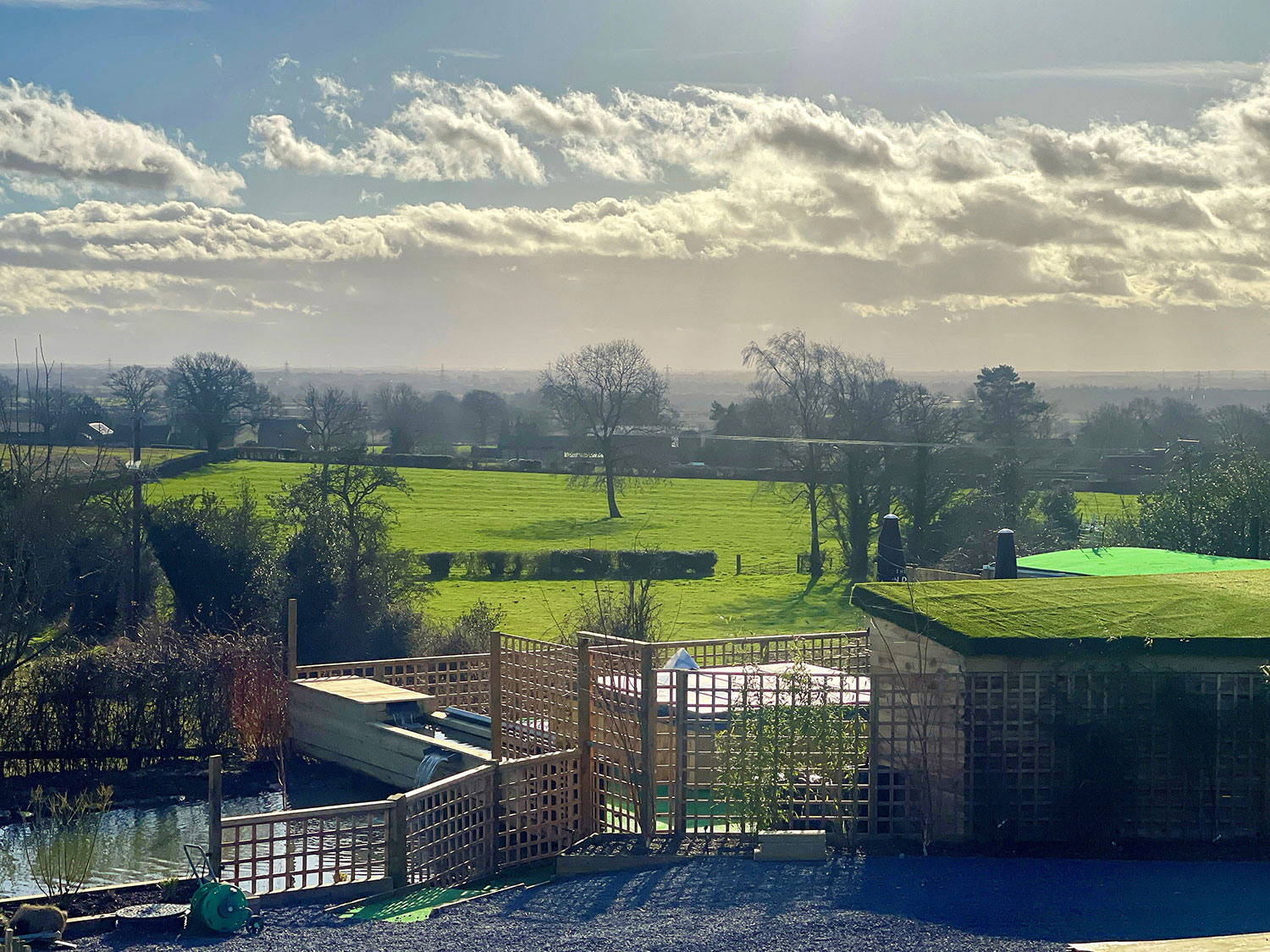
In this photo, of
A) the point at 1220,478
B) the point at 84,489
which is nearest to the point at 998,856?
the point at 84,489

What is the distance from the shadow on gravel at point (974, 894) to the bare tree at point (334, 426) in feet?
79.0

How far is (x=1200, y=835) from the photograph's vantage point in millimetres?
8766

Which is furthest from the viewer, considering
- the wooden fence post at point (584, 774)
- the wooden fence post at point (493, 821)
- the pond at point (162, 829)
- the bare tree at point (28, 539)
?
the bare tree at point (28, 539)

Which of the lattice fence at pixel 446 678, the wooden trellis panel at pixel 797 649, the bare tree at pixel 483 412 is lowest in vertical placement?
the lattice fence at pixel 446 678

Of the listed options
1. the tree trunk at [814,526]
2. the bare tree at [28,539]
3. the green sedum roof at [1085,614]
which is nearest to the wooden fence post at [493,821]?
the green sedum roof at [1085,614]

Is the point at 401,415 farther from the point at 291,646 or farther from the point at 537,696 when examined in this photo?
the point at 537,696

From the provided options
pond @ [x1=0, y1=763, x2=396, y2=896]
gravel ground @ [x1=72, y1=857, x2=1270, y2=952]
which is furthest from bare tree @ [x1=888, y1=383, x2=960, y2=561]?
gravel ground @ [x1=72, y1=857, x2=1270, y2=952]

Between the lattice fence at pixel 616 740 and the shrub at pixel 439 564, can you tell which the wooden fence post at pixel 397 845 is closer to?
the lattice fence at pixel 616 740

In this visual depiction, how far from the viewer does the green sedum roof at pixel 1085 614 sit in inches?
346

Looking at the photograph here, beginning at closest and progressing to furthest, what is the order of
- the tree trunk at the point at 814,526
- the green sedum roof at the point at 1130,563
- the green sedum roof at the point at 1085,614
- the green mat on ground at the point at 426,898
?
the green mat on ground at the point at 426,898 < the green sedum roof at the point at 1085,614 < the green sedum roof at the point at 1130,563 < the tree trunk at the point at 814,526

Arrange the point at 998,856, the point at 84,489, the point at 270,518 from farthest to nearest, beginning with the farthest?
the point at 270,518 < the point at 84,489 < the point at 998,856

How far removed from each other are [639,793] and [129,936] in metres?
3.79

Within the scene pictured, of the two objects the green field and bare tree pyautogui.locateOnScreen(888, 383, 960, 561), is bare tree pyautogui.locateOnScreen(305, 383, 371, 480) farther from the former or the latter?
the green field

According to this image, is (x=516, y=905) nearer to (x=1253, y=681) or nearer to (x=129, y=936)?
(x=129, y=936)
